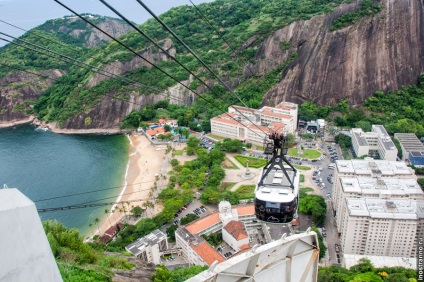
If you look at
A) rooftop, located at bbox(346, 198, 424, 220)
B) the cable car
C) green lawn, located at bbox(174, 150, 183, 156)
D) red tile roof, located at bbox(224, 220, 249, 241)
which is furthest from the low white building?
green lawn, located at bbox(174, 150, 183, 156)

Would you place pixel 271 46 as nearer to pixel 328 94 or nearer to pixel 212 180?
pixel 328 94

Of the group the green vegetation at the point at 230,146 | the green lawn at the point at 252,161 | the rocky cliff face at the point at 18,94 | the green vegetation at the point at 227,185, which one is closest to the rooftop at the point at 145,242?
the green vegetation at the point at 227,185

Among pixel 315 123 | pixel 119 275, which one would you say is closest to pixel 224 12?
pixel 315 123

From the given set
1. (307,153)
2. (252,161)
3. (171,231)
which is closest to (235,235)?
(171,231)

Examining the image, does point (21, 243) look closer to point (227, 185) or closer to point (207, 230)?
point (207, 230)

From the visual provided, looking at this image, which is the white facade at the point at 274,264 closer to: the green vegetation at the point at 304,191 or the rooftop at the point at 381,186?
the rooftop at the point at 381,186

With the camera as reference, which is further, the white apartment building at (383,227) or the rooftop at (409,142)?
the rooftop at (409,142)
